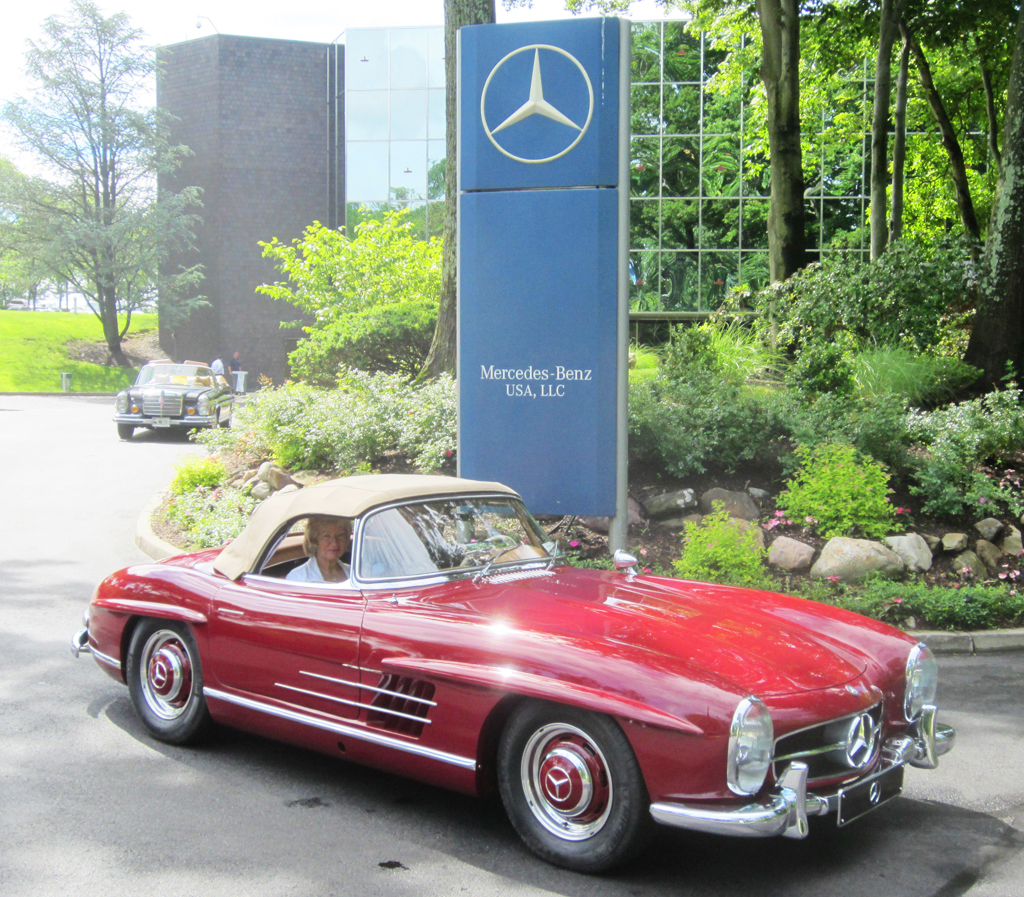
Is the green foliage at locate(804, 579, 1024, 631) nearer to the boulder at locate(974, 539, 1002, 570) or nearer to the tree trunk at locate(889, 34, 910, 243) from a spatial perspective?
the boulder at locate(974, 539, 1002, 570)

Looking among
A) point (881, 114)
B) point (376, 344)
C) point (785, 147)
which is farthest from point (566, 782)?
point (881, 114)

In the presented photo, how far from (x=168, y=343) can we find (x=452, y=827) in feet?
139

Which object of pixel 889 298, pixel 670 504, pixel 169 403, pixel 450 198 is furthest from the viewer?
pixel 169 403

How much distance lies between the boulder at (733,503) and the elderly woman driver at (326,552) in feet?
16.2

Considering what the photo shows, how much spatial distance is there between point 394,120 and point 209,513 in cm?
2856

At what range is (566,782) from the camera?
3355 mm

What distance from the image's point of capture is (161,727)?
4.75m

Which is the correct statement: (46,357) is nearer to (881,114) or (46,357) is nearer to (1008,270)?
(881,114)

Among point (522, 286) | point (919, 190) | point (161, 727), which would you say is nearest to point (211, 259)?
point (919, 190)

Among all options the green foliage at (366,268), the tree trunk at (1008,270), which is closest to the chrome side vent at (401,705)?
the tree trunk at (1008,270)

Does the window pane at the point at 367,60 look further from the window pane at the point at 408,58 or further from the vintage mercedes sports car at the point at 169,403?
the vintage mercedes sports car at the point at 169,403

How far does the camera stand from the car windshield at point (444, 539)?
14.0ft

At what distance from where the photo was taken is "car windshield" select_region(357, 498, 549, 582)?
14.0 ft

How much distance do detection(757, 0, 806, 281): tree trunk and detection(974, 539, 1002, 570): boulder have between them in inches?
270
